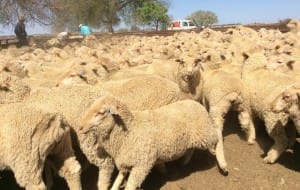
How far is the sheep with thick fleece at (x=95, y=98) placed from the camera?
17.4 feet

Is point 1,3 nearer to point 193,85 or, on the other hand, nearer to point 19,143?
A: point 193,85

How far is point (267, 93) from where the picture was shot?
6.46 meters

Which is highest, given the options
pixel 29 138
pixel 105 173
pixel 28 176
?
pixel 29 138

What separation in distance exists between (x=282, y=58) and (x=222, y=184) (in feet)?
10.3

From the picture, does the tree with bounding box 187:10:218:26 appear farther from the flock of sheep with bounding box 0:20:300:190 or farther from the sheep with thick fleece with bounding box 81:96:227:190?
the sheep with thick fleece with bounding box 81:96:227:190

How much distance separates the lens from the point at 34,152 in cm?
469

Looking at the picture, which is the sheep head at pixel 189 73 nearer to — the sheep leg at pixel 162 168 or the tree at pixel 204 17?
the sheep leg at pixel 162 168

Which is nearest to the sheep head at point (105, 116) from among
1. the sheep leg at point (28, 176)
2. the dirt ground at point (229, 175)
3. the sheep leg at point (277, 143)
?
the sheep leg at point (28, 176)

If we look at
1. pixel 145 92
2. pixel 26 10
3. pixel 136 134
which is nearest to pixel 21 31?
pixel 26 10

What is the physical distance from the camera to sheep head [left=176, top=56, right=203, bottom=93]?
7.18m

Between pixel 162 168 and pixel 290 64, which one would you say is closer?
pixel 162 168

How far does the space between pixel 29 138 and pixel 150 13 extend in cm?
3735

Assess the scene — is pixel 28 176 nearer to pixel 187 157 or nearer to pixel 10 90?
pixel 10 90

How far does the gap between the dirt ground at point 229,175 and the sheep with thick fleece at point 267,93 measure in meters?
Result: 0.24
